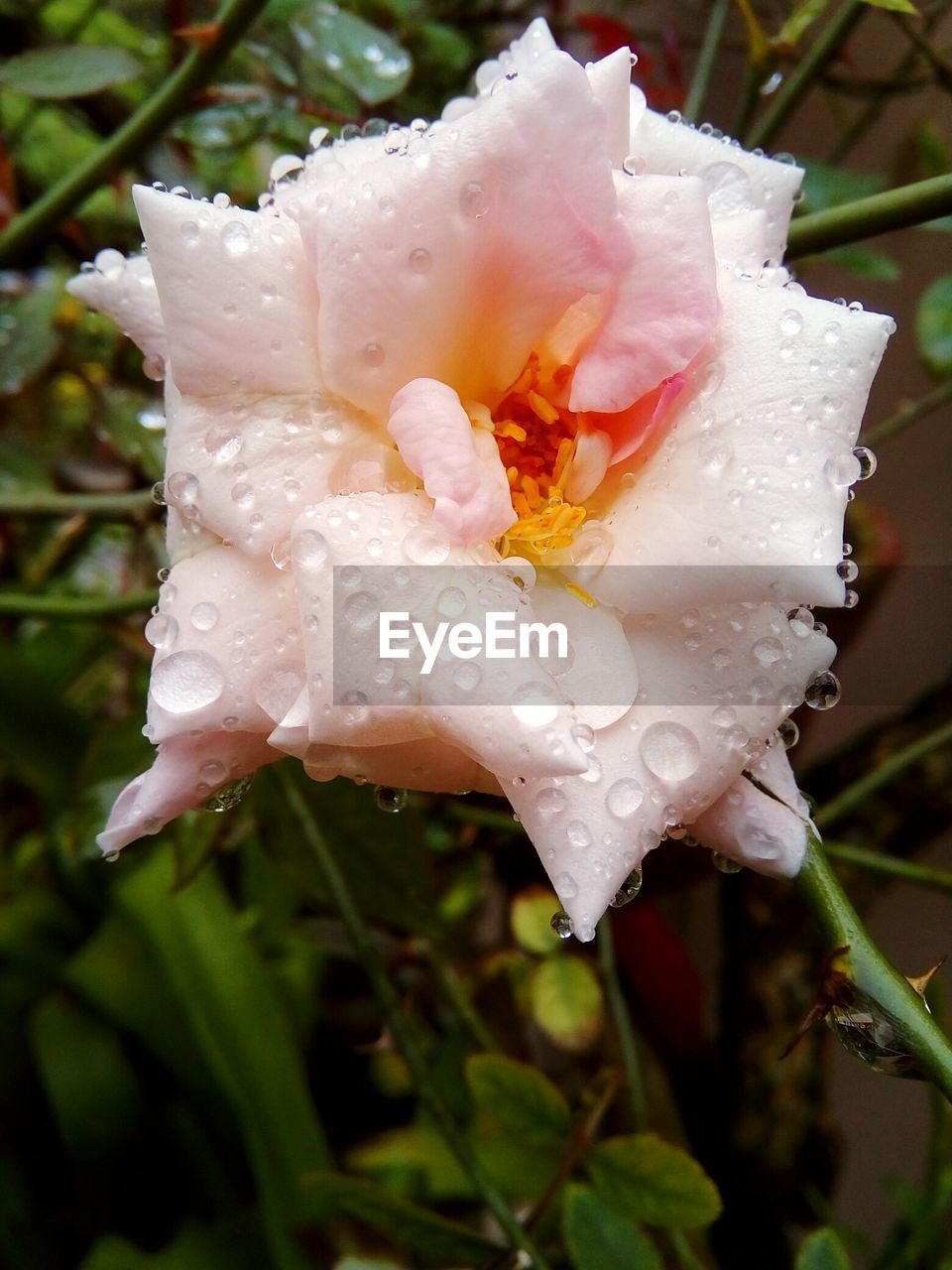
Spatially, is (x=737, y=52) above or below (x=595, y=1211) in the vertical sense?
above

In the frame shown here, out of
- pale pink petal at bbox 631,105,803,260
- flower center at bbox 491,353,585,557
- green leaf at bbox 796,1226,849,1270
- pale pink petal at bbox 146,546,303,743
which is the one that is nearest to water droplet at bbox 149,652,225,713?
pale pink petal at bbox 146,546,303,743

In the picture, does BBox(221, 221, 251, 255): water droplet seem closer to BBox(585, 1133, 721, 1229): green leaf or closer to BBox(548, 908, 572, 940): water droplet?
BBox(548, 908, 572, 940): water droplet

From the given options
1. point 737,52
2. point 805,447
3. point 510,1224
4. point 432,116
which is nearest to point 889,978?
point 805,447

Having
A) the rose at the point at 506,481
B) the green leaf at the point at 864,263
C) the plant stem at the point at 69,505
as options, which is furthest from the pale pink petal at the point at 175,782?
the green leaf at the point at 864,263

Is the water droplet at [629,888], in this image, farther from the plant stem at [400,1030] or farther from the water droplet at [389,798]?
the plant stem at [400,1030]

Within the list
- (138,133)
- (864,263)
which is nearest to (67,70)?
(138,133)

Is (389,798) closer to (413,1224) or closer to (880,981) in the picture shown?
(880,981)

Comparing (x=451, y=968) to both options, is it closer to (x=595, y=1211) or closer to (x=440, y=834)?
(x=440, y=834)
